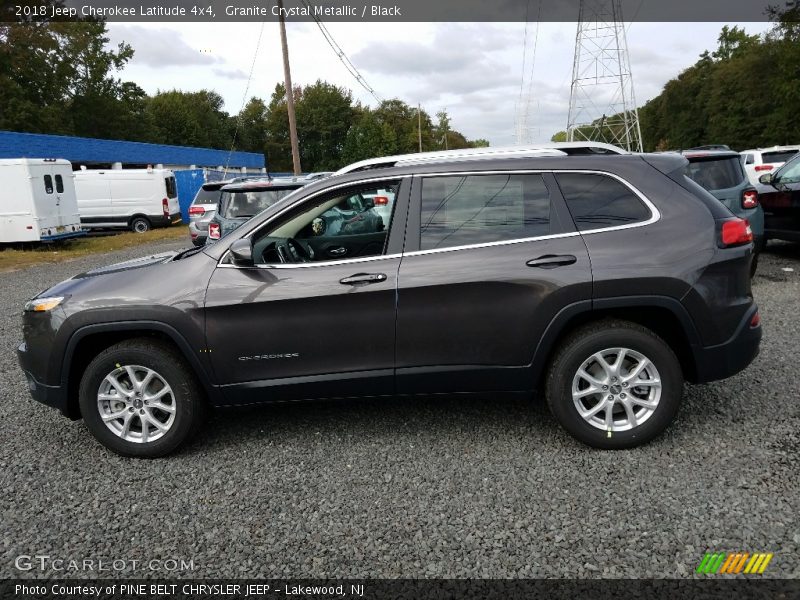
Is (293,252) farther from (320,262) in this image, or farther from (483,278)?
(483,278)

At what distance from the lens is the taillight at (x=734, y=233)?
3.52 m

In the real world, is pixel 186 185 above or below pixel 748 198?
above

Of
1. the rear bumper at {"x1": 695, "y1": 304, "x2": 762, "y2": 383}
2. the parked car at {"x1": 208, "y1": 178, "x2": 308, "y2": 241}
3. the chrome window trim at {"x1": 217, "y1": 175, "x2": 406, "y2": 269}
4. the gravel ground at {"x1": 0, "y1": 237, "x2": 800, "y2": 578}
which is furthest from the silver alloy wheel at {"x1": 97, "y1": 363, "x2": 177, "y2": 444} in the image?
the parked car at {"x1": 208, "y1": 178, "x2": 308, "y2": 241}

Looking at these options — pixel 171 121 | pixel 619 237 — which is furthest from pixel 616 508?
pixel 171 121

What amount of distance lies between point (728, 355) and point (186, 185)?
96.8ft

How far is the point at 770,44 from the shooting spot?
4988cm

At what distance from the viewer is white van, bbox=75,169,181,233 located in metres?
24.0

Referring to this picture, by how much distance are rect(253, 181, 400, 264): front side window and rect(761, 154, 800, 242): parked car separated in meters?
6.75

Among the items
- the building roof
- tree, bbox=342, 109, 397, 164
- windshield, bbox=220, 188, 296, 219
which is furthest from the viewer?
tree, bbox=342, 109, 397, 164

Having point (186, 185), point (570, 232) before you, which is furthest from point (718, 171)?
point (186, 185)

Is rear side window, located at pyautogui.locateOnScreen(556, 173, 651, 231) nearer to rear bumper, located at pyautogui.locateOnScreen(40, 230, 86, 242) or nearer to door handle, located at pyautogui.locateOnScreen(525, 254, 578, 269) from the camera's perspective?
door handle, located at pyautogui.locateOnScreen(525, 254, 578, 269)

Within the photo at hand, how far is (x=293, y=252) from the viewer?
4.13 m

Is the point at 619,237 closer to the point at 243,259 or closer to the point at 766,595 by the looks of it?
the point at 766,595

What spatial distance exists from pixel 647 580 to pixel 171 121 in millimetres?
83432
